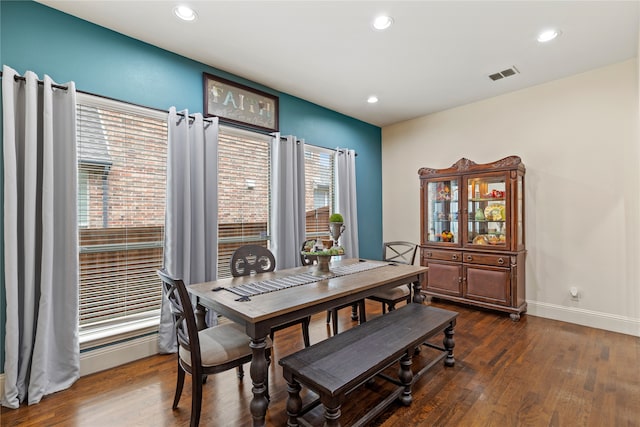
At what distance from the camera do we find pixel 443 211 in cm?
418

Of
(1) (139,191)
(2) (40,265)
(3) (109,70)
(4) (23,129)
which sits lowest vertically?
(2) (40,265)

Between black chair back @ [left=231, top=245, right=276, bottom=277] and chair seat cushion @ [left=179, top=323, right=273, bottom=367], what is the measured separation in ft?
2.05

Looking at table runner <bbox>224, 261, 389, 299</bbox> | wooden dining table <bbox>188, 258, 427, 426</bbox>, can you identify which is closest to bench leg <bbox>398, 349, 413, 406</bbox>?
wooden dining table <bbox>188, 258, 427, 426</bbox>

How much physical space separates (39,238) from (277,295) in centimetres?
178

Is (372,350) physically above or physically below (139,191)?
below

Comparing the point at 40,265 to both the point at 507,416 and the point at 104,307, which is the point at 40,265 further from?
the point at 507,416

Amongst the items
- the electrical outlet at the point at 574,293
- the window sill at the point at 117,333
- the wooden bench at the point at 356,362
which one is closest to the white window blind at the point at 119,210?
the window sill at the point at 117,333

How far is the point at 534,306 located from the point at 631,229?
4.21 feet

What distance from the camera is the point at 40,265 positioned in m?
2.11

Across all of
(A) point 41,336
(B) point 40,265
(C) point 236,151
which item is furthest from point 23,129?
(C) point 236,151

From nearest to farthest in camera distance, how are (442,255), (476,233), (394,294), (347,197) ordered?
(394,294)
(476,233)
(442,255)
(347,197)

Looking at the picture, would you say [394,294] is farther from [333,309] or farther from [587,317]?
[587,317]

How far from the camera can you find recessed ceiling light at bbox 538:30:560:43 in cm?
254

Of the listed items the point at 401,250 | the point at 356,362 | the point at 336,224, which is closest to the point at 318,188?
the point at 336,224
